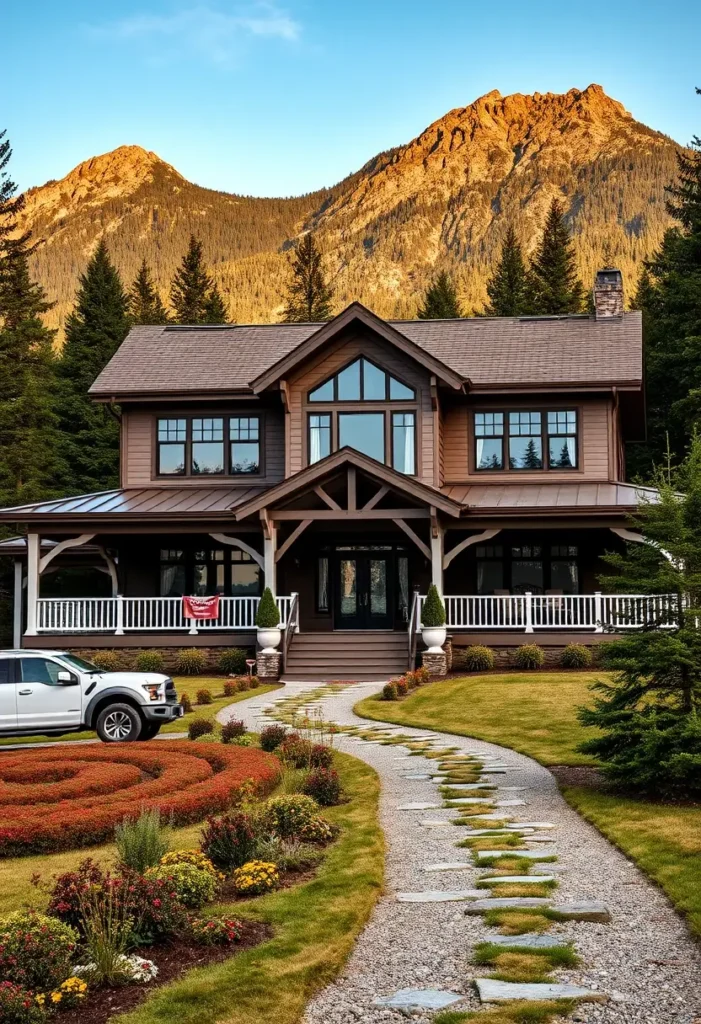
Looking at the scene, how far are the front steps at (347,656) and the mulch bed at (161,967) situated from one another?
1905 centimetres

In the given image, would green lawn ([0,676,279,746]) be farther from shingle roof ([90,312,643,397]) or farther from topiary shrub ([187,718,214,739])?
shingle roof ([90,312,643,397])

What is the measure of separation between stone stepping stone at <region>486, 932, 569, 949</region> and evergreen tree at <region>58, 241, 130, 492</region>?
46326 millimetres

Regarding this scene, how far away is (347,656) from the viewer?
27734mm

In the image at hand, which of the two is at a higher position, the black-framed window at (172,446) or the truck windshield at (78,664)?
the black-framed window at (172,446)

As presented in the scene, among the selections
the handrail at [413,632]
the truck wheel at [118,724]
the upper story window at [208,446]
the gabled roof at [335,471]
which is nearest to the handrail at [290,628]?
the gabled roof at [335,471]

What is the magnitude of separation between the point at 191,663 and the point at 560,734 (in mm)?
13025

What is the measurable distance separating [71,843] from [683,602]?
24.0ft

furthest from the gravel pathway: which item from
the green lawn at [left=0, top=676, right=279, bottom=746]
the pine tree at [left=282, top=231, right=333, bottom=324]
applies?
the pine tree at [left=282, top=231, right=333, bottom=324]

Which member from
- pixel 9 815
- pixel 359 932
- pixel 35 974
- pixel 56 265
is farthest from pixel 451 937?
pixel 56 265

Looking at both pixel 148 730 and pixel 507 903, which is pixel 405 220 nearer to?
pixel 148 730

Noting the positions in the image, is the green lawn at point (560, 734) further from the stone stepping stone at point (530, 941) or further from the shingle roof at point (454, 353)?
the shingle roof at point (454, 353)

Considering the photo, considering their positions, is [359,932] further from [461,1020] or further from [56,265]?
[56,265]

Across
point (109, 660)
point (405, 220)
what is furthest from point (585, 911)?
point (405, 220)

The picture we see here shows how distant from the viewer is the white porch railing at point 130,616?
29625 mm
